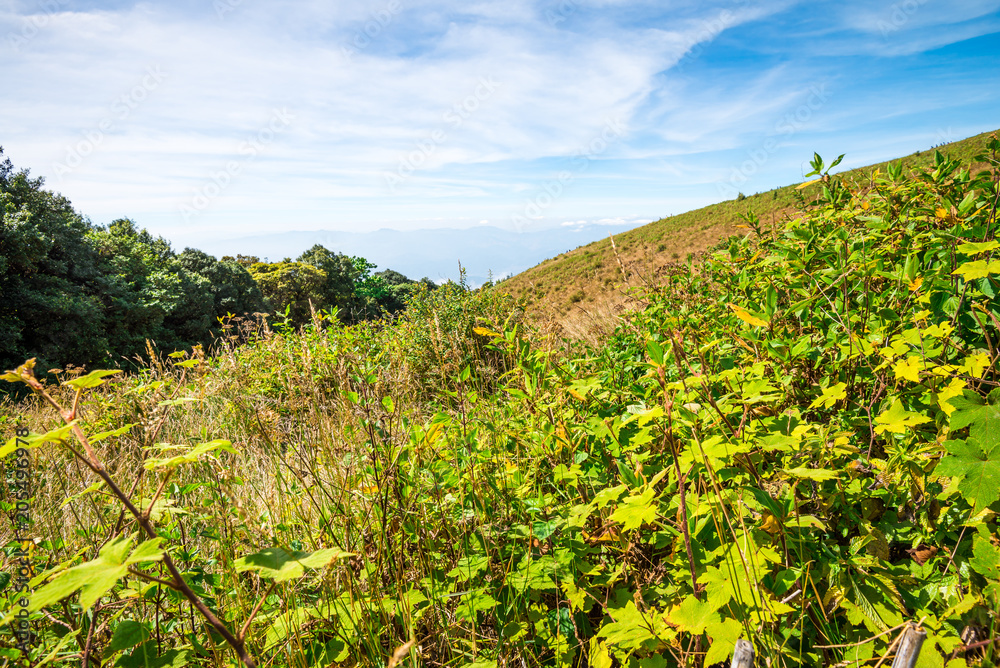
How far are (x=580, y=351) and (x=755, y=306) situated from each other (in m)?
1.39

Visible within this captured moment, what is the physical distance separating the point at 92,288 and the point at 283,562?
19.0 metres

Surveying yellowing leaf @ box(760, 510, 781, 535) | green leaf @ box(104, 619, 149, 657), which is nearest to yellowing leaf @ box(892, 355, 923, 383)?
yellowing leaf @ box(760, 510, 781, 535)

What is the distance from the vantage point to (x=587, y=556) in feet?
4.99

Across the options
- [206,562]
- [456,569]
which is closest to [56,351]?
[206,562]

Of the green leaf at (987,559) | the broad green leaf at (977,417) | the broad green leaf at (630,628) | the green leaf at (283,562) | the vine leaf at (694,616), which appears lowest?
the broad green leaf at (630,628)

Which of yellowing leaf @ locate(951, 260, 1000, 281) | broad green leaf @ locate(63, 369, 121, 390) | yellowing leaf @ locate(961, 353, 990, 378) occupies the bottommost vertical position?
yellowing leaf @ locate(961, 353, 990, 378)

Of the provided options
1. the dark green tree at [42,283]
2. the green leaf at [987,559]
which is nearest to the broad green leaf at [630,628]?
the green leaf at [987,559]

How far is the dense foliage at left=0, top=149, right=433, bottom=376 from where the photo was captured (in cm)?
1184

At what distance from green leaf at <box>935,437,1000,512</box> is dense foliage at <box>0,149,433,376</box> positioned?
6.99 metres

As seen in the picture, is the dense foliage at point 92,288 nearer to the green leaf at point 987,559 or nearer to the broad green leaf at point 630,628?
the broad green leaf at point 630,628

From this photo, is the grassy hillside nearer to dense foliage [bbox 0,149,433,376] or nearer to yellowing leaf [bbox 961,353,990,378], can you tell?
dense foliage [bbox 0,149,433,376]

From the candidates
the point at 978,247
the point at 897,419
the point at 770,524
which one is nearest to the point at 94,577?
the point at 770,524

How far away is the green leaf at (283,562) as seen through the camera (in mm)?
719

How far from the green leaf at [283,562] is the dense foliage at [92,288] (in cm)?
671
